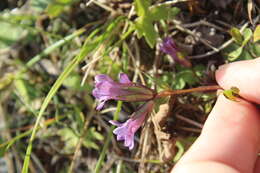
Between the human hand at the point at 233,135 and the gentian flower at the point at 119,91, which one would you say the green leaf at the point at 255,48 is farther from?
the gentian flower at the point at 119,91

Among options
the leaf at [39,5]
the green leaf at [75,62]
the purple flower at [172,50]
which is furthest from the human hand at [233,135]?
the leaf at [39,5]

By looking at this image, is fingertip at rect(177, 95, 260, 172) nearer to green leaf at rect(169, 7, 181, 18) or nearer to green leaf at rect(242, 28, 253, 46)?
green leaf at rect(242, 28, 253, 46)

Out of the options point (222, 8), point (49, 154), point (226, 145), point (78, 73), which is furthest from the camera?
point (49, 154)

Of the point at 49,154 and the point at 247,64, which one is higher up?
the point at 247,64

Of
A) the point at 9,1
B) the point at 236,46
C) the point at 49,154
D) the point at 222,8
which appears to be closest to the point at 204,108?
the point at 236,46

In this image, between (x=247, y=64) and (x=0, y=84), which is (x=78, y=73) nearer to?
(x=0, y=84)

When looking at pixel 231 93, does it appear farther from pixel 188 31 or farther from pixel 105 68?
pixel 105 68

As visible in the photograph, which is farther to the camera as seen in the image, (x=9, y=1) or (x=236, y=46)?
(x=9, y=1)

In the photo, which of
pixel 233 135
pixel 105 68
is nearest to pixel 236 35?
pixel 233 135
